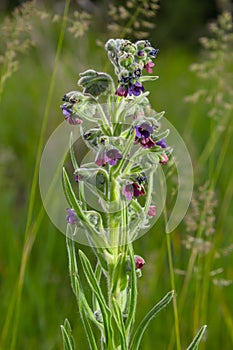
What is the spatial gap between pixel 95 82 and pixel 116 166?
0.61 ft

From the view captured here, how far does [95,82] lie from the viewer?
1.41 meters

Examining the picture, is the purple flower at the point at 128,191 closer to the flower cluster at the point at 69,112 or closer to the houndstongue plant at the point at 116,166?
the houndstongue plant at the point at 116,166

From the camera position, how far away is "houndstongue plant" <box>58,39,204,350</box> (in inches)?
54.3

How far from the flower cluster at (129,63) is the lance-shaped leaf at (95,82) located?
4 centimetres

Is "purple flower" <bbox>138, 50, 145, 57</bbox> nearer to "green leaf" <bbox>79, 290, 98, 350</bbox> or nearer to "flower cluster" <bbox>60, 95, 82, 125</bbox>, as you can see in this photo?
"flower cluster" <bbox>60, 95, 82, 125</bbox>

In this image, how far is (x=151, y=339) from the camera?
264cm

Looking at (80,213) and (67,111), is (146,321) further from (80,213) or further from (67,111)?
(67,111)

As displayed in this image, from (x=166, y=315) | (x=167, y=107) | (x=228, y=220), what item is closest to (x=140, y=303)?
(x=166, y=315)

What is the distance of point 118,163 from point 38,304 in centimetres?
144

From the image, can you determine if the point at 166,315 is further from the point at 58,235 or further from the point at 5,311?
the point at 58,235

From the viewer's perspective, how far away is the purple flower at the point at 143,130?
1.37 meters

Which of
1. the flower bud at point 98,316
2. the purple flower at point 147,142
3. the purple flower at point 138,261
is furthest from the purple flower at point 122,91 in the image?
the flower bud at point 98,316

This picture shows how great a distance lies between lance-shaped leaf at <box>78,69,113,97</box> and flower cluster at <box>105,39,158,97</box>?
0.14ft

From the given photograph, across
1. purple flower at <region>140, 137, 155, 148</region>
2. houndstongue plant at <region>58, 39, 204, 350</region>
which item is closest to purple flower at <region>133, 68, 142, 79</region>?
houndstongue plant at <region>58, 39, 204, 350</region>
